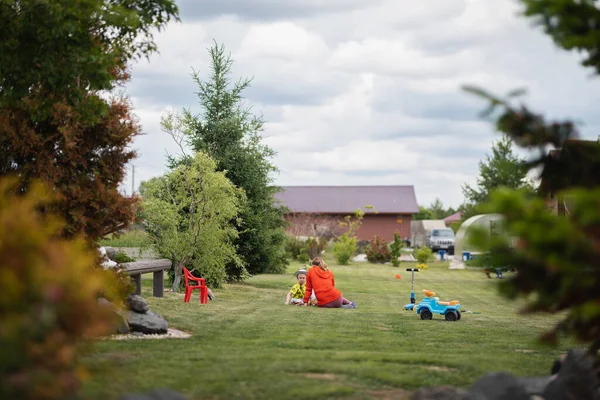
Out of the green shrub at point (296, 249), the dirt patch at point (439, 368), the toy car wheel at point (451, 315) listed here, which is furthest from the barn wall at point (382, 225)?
the dirt patch at point (439, 368)

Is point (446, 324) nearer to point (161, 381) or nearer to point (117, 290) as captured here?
point (117, 290)

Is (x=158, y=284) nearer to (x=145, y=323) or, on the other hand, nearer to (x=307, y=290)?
(x=307, y=290)

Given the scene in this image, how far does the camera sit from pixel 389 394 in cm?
654

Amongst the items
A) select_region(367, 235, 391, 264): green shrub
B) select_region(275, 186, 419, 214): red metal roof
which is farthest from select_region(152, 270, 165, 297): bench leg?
select_region(275, 186, 419, 214): red metal roof

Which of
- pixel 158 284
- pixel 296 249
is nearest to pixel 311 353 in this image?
pixel 158 284

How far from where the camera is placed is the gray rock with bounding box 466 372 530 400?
18.7ft

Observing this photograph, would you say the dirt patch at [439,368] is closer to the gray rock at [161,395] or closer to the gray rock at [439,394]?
the gray rock at [439,394]

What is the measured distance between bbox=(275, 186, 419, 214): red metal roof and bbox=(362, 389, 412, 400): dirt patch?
172 ft

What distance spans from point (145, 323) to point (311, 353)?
266 centimetres

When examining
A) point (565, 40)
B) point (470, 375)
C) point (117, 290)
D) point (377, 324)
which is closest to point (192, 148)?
point (377, 324)

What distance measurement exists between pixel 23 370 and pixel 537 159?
4.27 meters

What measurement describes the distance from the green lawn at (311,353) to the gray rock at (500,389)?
0.77 metres

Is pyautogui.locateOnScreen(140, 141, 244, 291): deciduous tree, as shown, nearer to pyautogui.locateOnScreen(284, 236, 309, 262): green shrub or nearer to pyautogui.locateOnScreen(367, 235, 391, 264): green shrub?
pyautogui.locateOnScreen(284, 236, 309, 262): green shrub

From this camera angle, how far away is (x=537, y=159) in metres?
6.11
